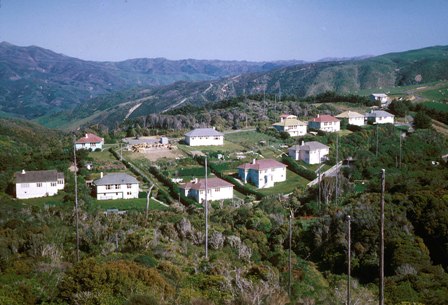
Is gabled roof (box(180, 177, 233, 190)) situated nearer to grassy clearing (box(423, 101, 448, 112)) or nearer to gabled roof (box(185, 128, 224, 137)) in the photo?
gabled roof (box(185, 128, 224, 137))

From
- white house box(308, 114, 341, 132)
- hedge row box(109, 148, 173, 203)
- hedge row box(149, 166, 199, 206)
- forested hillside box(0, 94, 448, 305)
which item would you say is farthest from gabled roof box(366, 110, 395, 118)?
hedge row box(109, 148, 173, 203)

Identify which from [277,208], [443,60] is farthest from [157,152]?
[443,60]

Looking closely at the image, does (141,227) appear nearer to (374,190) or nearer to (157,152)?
(374,190)

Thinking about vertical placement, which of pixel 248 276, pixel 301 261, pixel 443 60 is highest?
pixel 443 60

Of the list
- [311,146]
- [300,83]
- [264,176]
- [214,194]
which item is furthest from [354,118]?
[300,83]

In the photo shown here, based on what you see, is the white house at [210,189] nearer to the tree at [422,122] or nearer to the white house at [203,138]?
the white house at [203,138]

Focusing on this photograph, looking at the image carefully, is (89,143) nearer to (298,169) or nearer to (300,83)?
(298,169)
